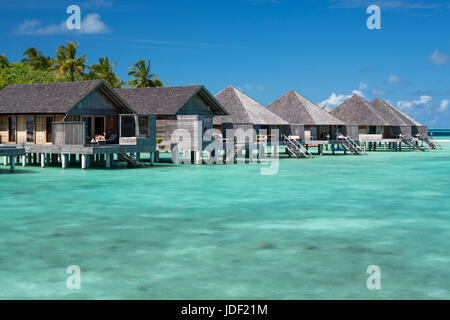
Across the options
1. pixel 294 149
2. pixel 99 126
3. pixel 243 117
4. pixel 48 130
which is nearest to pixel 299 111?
pixel 294 149

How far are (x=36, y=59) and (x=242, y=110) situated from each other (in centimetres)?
5124

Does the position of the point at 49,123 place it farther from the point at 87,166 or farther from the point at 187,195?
the point at 187,195

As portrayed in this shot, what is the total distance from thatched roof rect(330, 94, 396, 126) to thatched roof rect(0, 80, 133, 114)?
34276 millimetres

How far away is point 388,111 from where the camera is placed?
68.7 meters

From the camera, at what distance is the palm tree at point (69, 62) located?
255ft

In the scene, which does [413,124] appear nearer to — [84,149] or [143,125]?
[143,125]

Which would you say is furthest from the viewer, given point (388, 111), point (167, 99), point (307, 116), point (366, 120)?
point (388, 111)

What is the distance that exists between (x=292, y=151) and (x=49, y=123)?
2041cm

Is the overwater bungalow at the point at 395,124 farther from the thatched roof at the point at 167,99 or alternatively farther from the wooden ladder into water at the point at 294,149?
the thatched roof at the point at 167,99

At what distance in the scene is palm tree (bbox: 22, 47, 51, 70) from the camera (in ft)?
282

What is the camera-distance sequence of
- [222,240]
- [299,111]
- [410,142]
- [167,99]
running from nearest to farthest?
1. [222,240]
2. [167,99]
3. [299,111]
4. [410,142]

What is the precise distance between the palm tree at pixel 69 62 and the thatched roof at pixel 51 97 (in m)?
41.6

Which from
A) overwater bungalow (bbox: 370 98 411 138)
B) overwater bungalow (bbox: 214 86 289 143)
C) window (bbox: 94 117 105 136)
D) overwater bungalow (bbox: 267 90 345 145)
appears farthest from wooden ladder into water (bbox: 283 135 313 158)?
overwater bungalow (bbox: 370 98 411 138)

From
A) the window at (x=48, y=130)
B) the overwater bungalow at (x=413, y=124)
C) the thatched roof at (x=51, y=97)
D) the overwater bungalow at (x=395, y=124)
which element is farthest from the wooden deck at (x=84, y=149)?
the overwater bungalow at (x=413, y=124)
